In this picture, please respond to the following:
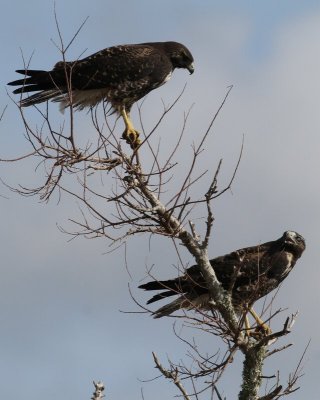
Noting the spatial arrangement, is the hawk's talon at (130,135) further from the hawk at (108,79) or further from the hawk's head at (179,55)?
the hawk's head at (179,55)

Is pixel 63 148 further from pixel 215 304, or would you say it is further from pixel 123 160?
pixel 215 304

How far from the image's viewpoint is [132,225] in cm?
702

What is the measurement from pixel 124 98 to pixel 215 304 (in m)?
3.75

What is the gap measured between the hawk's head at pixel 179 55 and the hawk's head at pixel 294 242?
260cm

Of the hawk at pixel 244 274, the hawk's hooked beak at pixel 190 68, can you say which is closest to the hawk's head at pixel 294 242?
the hawk at pixel 244 274

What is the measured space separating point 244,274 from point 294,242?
4.07 feet

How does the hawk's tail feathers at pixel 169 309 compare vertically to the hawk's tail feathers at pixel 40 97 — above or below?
below

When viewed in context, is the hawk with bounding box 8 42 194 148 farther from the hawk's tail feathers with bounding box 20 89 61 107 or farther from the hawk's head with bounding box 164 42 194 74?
the hawk's head with bounding box 164 42 194 74

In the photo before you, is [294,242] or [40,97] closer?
[40,97]

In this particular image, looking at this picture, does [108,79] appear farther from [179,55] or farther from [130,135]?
[179,55]

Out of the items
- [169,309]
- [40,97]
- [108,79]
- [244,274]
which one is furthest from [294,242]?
[40,97]

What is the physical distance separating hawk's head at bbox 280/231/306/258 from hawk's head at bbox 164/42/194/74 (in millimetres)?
2598

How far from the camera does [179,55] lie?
1136 cm

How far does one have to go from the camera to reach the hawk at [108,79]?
9.95 meters
